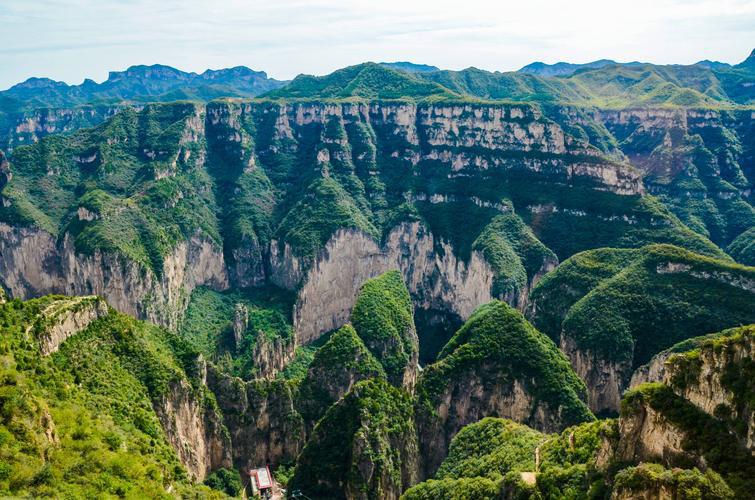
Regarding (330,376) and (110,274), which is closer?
(330,376)

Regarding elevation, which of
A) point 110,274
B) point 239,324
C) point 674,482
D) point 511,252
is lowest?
point 239,324

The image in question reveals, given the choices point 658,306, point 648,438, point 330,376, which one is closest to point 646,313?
point 658,306

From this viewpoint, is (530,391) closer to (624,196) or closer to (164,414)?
(164,414)

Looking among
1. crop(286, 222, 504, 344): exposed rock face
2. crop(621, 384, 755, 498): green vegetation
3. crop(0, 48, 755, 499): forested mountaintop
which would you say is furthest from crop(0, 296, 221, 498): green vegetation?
crop(286, 222, 504, 344): exposed rock face

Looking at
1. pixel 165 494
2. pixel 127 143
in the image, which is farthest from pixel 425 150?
pixel 165 494

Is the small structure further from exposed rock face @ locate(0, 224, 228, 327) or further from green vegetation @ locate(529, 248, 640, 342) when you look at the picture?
green vegetation @ locate(529, 248, 640, 342)

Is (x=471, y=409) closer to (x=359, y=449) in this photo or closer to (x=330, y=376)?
(x=359, y=449)

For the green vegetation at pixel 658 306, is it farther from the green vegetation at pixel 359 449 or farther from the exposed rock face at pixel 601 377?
the green vegetation at pixel 359 449
